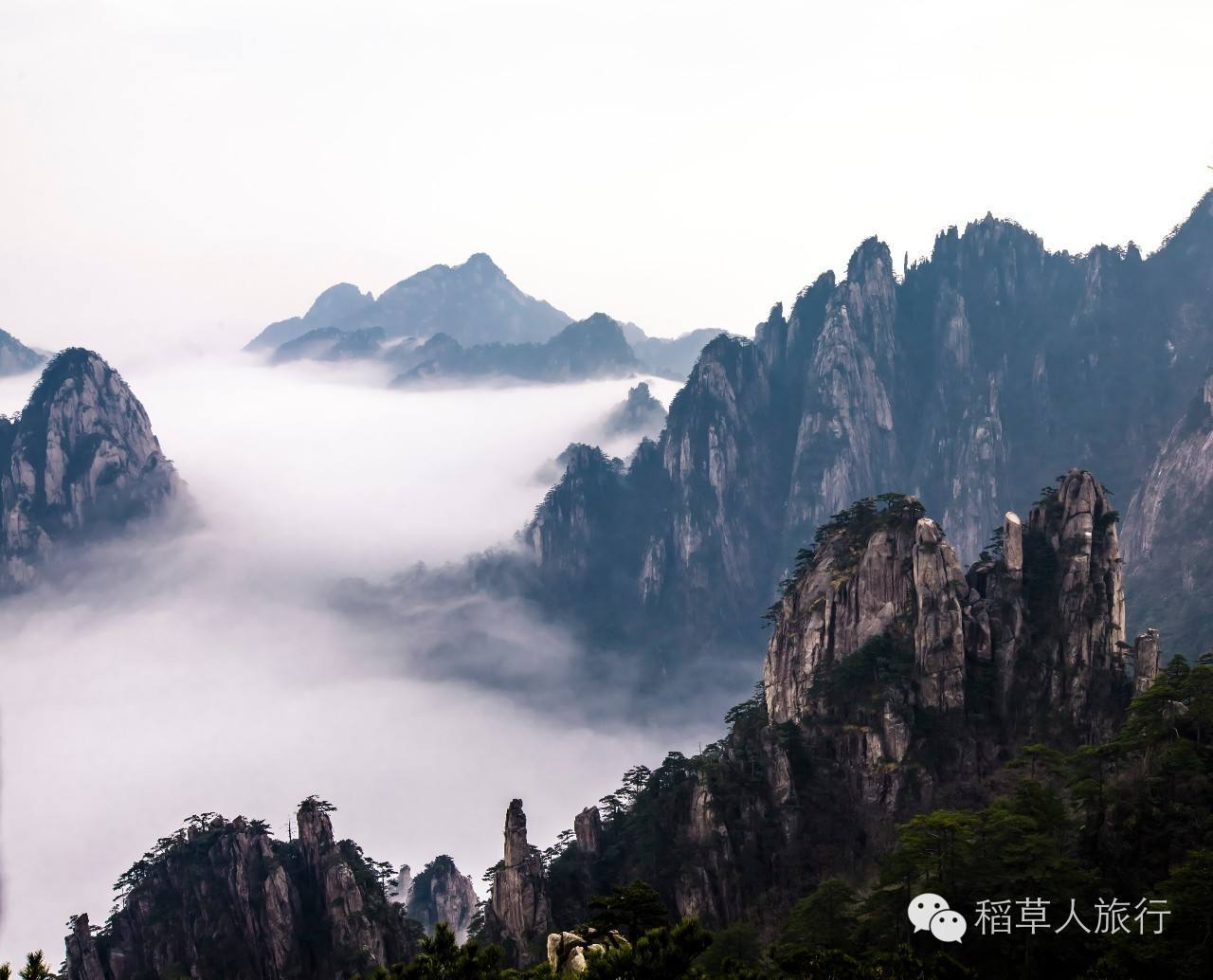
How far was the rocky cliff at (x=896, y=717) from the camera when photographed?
117m

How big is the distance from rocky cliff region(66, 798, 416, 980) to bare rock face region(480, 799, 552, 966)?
13.5 m

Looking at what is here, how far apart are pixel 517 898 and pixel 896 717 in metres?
40.9

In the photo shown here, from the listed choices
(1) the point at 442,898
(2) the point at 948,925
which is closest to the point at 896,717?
(2) the point at 948,925

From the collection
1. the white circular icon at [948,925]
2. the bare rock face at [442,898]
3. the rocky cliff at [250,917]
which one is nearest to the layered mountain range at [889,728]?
the rocky cliff at [250,917]

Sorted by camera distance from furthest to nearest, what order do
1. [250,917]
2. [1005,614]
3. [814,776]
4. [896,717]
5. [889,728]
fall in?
[250,917] < [1005,614] < [814,776] < [889,728] < [896,717]

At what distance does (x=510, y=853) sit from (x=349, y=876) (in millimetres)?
19831

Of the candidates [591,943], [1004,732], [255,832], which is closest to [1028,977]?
[591,943]

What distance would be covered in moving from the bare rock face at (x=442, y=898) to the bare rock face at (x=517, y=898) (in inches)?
2432

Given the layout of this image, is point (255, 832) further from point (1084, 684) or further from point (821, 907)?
point (1084, 684)

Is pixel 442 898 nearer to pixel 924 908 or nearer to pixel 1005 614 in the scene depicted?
pixel 1005 614

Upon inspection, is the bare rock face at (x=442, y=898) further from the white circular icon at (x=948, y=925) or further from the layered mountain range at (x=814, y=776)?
the white circular icon at (x=948, y=925)

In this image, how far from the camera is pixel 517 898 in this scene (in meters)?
122

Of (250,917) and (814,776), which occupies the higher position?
(814,776)

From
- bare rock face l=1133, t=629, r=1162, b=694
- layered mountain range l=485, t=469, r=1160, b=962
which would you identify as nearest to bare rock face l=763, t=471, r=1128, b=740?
layered mountain range l=485, t=469, r=1160, b=962
